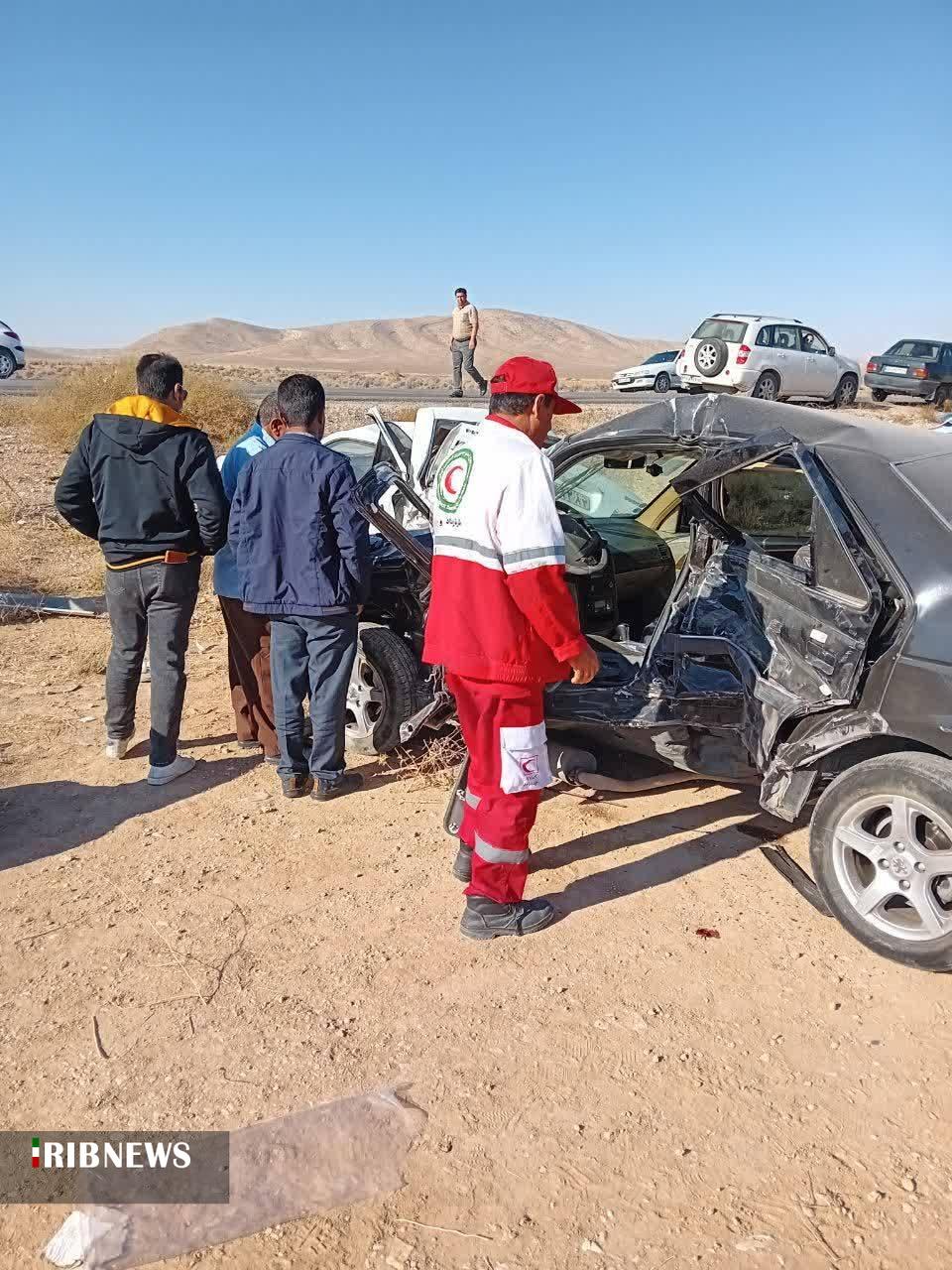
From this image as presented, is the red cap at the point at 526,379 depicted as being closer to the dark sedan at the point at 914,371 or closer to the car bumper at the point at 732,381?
the car bumper at the point at 732,381

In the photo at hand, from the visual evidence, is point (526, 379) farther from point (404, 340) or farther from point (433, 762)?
point (404, 340)

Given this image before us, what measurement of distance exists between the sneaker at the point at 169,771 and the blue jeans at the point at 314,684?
54cm

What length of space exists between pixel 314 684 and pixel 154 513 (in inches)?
42.2

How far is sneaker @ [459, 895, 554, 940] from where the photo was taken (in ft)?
11.4

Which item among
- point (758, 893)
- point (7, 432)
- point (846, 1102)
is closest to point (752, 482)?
point (758, 893)

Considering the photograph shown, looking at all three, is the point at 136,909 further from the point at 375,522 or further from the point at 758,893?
the point at 758,893

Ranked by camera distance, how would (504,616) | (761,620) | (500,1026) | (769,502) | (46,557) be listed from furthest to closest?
(46,557) < (769,502) < (761,620) < (504,616) < (500,1026)

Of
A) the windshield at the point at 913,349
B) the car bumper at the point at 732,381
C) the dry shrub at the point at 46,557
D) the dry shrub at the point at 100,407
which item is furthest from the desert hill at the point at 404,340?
the dry shrub at the point at 46,557

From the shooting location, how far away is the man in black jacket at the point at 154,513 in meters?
4.41

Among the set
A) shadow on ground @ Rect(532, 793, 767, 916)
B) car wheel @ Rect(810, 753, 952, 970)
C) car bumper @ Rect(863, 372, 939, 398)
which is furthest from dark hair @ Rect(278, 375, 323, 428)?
car bumper @ Rect(863, 372, 939, 398)

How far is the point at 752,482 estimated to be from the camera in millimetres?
6625

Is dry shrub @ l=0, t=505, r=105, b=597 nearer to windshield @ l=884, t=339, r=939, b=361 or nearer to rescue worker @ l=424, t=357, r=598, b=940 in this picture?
rescue worker @ l=424, t=357, r=598, b=940

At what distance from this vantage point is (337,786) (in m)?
4.62

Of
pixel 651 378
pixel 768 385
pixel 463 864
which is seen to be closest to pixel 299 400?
pixel 463 864
